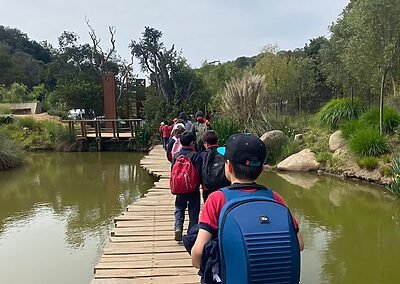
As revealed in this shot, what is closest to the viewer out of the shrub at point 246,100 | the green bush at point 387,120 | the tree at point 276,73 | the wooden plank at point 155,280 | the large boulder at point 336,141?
the wooden plank at point 155,280

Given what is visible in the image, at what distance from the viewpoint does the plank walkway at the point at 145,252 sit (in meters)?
3.63

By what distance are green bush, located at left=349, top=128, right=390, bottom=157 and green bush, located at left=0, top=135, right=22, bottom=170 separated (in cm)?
839

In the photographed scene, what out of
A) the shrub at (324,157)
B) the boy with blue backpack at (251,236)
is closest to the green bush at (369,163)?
the shrub at (324,157)

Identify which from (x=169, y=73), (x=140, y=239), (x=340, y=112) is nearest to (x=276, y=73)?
(x=169, y=73)

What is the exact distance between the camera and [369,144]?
30.2 ft

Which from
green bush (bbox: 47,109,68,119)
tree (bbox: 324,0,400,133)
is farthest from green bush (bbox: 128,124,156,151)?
green bush (bbox: 47,109,68,119)

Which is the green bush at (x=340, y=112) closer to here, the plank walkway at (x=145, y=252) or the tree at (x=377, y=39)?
the tree at (x=377, y=39)

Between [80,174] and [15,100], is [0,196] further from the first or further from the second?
[15,100]

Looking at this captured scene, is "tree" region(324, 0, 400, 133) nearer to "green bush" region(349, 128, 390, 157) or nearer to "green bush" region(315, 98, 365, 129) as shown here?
"green bush" region(349, 128, 390, 157)

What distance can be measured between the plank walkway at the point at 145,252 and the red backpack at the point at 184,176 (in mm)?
648

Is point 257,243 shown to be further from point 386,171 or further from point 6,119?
point 6,119

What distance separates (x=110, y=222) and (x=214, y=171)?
3.41 metres

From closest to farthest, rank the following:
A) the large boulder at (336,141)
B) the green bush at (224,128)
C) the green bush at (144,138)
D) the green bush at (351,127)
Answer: the green bush at (351,127), the large boulder at (336,141), the green bush at (224,128), the green bush at (144,138)

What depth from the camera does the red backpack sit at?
3832 millimetres
